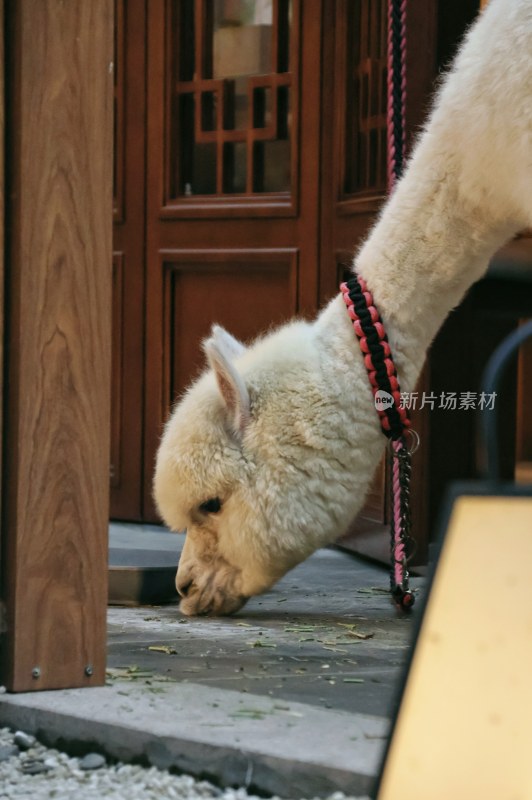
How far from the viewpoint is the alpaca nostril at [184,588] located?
391 centimetres

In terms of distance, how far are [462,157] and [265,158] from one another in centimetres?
228

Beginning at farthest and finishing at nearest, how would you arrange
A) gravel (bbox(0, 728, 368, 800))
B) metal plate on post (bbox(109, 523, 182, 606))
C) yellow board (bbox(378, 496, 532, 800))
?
1. metal plate on post (bbox(109, 523, 182, 606))
2. gravel (bbox(0, 728, 368, 800))
3. yellow board (bbox(378, 496, 532, 800))

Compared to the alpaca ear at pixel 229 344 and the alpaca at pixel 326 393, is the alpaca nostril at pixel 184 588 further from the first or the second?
the alpaca ear at pixel 229 344

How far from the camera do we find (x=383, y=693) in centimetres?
298

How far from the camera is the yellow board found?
1297 mm

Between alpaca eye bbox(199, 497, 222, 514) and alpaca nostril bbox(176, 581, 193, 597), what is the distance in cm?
24

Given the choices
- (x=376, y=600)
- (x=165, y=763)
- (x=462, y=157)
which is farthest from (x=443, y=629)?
(x=376, y=600)

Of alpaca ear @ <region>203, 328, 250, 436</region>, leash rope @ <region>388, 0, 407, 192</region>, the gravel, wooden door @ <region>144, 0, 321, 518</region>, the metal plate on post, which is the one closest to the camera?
the gravel

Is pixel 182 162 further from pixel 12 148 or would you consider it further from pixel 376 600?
pixel 12 148

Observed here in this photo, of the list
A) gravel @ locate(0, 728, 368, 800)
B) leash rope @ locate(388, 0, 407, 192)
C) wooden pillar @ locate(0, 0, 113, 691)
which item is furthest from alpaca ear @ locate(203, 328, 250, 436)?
gravel @ locate(0, 728, 368, 800)

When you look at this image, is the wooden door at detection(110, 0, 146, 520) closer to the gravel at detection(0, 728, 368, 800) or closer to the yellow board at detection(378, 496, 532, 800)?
the gravel at detection(0, 728, 368, 800)

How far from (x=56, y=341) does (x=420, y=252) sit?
4.08ft

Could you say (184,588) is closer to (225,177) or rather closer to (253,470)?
(253,470)

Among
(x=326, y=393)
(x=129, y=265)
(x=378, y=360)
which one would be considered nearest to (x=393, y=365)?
(x=378, y=360)
